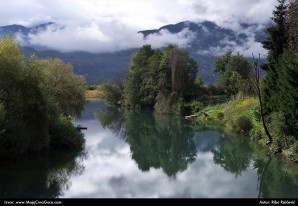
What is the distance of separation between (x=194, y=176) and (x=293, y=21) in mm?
20706

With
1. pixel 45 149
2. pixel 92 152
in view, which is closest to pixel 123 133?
pixel 92 152

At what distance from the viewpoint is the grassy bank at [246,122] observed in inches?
1652

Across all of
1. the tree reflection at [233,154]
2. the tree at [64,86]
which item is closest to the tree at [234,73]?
the tree reflection at [233,154]

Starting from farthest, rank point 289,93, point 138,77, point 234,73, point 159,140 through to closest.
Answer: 1. point 138,77
2. point 234,73
3. point 159,140
4. point 289,93

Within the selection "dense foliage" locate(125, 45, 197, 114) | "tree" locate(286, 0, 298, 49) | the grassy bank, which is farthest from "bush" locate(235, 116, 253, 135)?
"dense foliage" locate(125, 45, 197, 114)

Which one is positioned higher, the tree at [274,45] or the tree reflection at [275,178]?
the tree at [274,45]

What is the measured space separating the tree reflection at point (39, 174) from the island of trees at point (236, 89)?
19.8 metres

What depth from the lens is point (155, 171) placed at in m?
37.6

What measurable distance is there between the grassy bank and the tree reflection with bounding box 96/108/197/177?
5382 mm

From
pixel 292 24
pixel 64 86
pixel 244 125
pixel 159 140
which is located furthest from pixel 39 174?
pixel 244 125

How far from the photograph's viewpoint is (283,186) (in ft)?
103

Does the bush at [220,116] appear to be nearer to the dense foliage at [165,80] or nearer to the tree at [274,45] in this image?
the dense foliage at [165,80]

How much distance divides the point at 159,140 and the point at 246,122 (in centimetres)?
1221

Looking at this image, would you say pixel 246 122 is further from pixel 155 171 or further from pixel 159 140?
pixel 155 171
